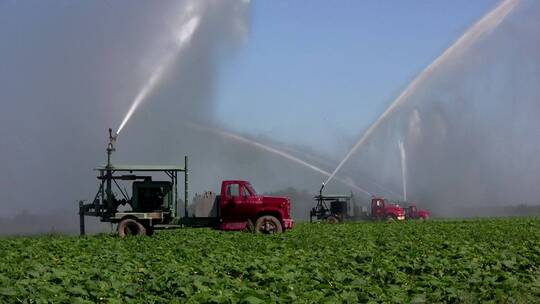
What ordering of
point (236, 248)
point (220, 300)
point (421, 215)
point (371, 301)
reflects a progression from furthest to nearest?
point (421, 215) → point (236, 248) → point (371, 301) → point (220, 300)

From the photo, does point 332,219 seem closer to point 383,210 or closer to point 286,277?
point 383,210

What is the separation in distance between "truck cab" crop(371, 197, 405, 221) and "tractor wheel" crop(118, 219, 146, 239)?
2731 cm

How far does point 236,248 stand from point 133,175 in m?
9.00

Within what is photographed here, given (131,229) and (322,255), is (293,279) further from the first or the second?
(131,229)

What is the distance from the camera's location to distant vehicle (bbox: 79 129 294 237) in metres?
25.1

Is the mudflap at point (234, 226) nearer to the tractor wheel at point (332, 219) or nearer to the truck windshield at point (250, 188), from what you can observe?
the truck windshield at point (250, 188)

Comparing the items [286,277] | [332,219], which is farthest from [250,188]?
[332,219]

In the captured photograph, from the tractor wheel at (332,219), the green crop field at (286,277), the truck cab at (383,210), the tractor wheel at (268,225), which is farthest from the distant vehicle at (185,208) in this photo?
the truck cab at (383,210)

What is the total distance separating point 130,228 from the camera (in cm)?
2495

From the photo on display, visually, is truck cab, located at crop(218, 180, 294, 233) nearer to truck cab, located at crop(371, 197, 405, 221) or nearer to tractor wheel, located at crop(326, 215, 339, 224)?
tractor wheel, located at crop(326, 215, 339, 224)

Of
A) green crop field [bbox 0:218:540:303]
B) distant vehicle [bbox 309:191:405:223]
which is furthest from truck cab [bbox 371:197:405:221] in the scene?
green crop field [bbox 0:218:540:303]

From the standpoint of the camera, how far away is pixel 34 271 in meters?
10.9

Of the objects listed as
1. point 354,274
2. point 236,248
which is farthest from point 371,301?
point 236,248

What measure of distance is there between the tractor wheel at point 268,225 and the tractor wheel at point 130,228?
4654 mm
